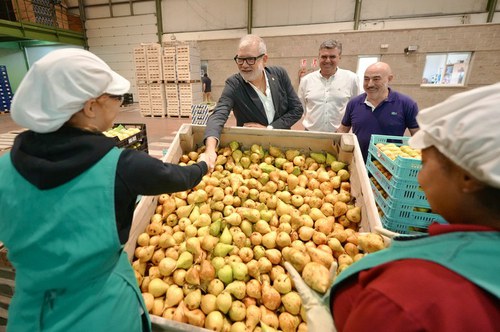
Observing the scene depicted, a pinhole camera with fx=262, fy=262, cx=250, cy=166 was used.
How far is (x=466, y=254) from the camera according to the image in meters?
0.55

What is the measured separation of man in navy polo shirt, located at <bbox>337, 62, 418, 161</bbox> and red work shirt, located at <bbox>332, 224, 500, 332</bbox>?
2858 mm

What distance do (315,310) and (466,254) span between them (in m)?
0.62

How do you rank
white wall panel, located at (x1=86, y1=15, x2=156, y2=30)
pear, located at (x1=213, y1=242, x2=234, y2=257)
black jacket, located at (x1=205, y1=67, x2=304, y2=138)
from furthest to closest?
white wall panel, located at (x1=86, y1=15, x2=156, y2=30) → black jacket, located at (x1=205, y1=67, x2=304, y2=138) → pear, located at (x1=213, y1=242, x2=234, y2=257)

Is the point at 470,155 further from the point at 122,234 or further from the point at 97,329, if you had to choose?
the point at 97,329

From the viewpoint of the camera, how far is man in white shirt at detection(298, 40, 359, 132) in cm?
391

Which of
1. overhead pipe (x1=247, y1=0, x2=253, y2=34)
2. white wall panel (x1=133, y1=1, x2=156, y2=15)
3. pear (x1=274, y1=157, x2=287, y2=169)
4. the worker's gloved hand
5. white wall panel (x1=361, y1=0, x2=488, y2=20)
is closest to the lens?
the worker's gloved hand

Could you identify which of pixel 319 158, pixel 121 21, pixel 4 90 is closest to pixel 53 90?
pixel 319 158

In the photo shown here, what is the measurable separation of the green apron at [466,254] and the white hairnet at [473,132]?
0.41ft

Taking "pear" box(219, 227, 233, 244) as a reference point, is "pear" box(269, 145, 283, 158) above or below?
above

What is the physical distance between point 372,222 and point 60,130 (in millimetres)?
1667

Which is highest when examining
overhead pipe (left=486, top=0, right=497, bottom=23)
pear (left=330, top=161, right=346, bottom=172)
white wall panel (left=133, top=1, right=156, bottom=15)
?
white wall panel (left=133, top=1, right=156, bottom=15)

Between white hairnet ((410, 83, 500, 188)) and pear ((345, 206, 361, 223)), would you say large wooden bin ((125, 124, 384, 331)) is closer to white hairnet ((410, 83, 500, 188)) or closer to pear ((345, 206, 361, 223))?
pear ((345, 206, 361, 223))

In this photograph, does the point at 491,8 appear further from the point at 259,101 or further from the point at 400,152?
the point at 259,101

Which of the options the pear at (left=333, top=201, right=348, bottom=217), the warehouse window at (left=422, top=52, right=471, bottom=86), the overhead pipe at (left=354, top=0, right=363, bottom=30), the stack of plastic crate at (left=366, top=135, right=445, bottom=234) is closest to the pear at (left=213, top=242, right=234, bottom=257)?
the pear at (left=333, top=201, right=348, bottom=217)
